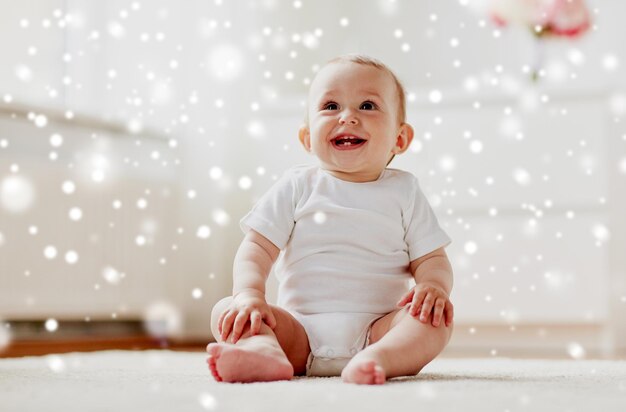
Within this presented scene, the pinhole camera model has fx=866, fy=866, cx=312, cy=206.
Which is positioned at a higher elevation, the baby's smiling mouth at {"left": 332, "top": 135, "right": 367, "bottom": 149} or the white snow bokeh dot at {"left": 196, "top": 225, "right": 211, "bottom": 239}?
the baby's smiling mouth at {"left": 332, "top": 135, "right": 367, "bottom": 149}

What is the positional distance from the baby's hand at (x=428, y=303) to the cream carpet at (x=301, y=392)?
73mm

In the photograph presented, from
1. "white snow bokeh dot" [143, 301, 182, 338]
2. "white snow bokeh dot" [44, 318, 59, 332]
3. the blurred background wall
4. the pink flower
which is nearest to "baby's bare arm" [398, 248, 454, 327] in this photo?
the blurred background wall

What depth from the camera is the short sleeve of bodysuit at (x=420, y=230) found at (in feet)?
3.75

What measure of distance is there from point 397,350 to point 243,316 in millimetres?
178

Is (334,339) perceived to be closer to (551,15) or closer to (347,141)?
(347,141)

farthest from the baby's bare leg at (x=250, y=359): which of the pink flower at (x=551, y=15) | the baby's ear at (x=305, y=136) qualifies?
the pink flower at (x=551, y=15)

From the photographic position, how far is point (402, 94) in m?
1.23

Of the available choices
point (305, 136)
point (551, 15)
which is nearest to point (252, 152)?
point (551, 15)

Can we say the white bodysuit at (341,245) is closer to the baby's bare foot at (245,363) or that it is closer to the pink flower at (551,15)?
the baby's bare foot at (245,363)

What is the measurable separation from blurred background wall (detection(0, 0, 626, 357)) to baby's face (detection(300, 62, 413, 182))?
81cm

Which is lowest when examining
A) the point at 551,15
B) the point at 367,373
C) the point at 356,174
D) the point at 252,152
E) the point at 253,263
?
the point at 367,373

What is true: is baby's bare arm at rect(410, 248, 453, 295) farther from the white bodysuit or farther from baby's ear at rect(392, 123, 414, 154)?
baby's ear at rect(392, 123, 414, 154)

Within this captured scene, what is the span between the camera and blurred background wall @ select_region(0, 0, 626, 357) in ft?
6.17

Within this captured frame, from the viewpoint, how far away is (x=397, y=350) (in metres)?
0.96
